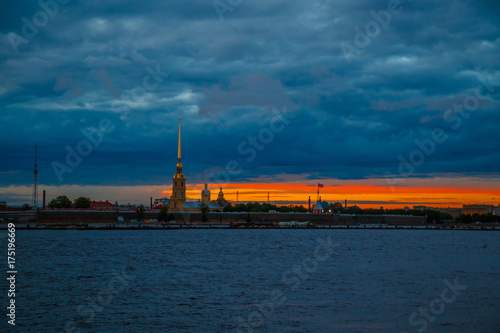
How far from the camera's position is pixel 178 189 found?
191500mm

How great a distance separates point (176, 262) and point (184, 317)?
77.7 ft

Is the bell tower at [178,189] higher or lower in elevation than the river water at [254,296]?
higher

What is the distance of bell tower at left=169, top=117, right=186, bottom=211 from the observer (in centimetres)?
18950

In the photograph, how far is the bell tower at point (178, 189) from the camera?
18950 cm

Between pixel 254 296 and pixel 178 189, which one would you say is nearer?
pixel 254 296

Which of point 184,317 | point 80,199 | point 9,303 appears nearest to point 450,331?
point 184,317

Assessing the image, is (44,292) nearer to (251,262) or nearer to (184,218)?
(251,262)

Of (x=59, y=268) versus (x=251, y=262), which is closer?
(x=59, y=268)

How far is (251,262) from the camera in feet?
154

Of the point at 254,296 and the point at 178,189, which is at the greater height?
the point at 178,189

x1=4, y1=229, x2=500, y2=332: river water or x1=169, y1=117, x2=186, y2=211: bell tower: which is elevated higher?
x1=169, y1=117, x2=186, y2=211: bell tower

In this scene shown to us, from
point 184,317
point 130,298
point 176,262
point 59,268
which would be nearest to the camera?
point 184,317

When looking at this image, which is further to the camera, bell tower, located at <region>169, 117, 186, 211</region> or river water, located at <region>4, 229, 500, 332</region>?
bell tower, located at <region>169, 117, 186, 211</region>

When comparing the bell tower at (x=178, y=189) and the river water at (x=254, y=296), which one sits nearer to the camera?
the river water at (x=254, y=296)
